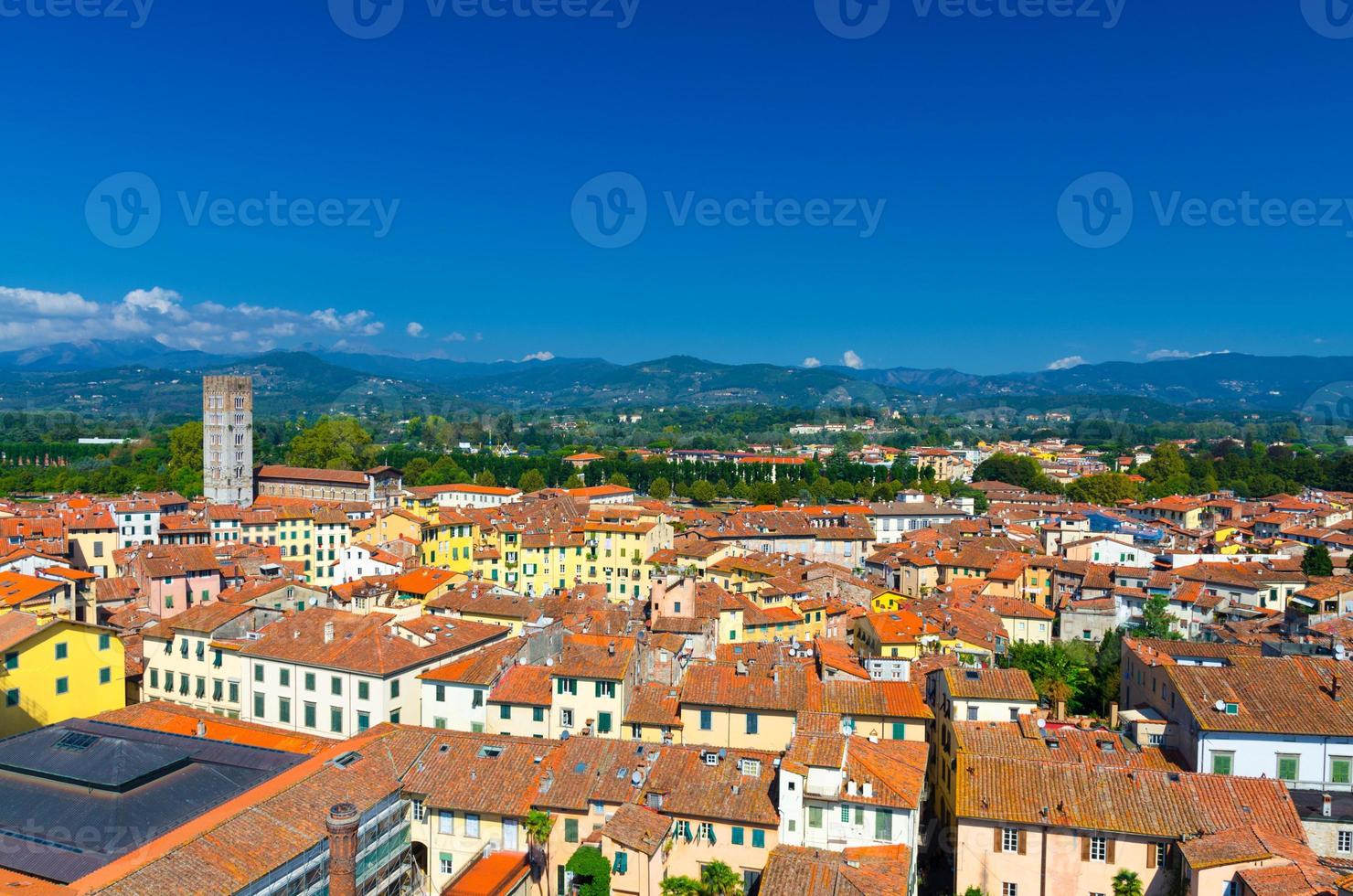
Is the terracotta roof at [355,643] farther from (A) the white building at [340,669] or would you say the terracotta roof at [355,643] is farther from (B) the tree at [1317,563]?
(B) the tree at [1317,563]

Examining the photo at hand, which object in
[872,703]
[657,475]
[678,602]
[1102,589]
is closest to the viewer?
[872,703]

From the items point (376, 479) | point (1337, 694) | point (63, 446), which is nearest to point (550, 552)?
point (1337, 694)

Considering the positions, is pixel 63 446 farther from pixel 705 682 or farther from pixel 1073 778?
pixel 1073 778

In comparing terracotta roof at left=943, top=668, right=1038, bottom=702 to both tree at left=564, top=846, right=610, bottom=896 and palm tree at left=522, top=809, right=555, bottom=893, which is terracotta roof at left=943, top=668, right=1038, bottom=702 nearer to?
tree at left=564, top=846, right=610, bottom=896

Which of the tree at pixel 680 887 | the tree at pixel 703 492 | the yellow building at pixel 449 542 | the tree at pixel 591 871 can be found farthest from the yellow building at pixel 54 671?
the tree at pixel 703 492

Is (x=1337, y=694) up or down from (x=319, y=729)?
up

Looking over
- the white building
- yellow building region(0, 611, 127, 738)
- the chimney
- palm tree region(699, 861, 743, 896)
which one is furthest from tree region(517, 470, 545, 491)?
the chimney

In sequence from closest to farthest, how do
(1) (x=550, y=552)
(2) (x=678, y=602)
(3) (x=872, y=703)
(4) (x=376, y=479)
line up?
(3) (x=872, y=703) → (2) (x=678, y=602) → (1) (x=550, y=552) → (4) (x=376, y=479)
